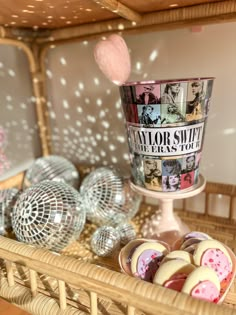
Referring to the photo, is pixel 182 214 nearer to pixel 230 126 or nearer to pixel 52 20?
pixel 230 126

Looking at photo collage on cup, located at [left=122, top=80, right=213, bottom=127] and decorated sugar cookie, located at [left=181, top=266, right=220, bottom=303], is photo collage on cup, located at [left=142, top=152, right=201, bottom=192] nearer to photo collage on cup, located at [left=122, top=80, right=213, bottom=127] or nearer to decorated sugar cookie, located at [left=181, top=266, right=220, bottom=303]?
photo collage on cup, located at [left=122, top=80, right=213, bottom=127]

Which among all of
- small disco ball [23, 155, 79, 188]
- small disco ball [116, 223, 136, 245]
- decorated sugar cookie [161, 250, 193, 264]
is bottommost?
small disco ball [116, 223, 136, 245]

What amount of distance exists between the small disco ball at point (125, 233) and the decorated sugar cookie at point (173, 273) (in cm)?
23

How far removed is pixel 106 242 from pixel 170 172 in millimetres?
220

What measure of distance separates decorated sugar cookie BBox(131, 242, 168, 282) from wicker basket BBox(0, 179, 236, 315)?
0.20 ft

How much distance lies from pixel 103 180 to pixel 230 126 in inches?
14.4

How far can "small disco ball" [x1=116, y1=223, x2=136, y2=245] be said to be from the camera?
725mm

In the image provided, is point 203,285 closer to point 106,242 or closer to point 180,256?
point 180,256

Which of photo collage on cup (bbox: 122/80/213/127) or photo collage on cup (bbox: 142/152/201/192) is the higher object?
photo collage on cup (bbox: 122/80/213/127)

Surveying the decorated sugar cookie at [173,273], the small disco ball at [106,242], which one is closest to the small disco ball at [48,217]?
the small disco ball at [106,242]

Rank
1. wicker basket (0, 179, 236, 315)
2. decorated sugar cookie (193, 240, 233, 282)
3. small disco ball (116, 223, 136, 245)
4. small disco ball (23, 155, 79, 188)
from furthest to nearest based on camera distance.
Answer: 1. small disco ball (23, 155, 79, 188)
2. small disco ball (116, 223, 136, 245)
3. decorated sugar cookie (193, 240, 233, 282)
4. wicker basket (0, 179, 236, 315)

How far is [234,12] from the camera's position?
66 centimetres

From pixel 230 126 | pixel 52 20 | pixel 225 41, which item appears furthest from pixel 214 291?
pixel 52 20

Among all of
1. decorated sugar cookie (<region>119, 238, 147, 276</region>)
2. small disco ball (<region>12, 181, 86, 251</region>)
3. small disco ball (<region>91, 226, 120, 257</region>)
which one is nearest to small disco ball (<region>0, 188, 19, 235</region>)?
small disco ball (<region>12, 181, 86, 251</region>)
